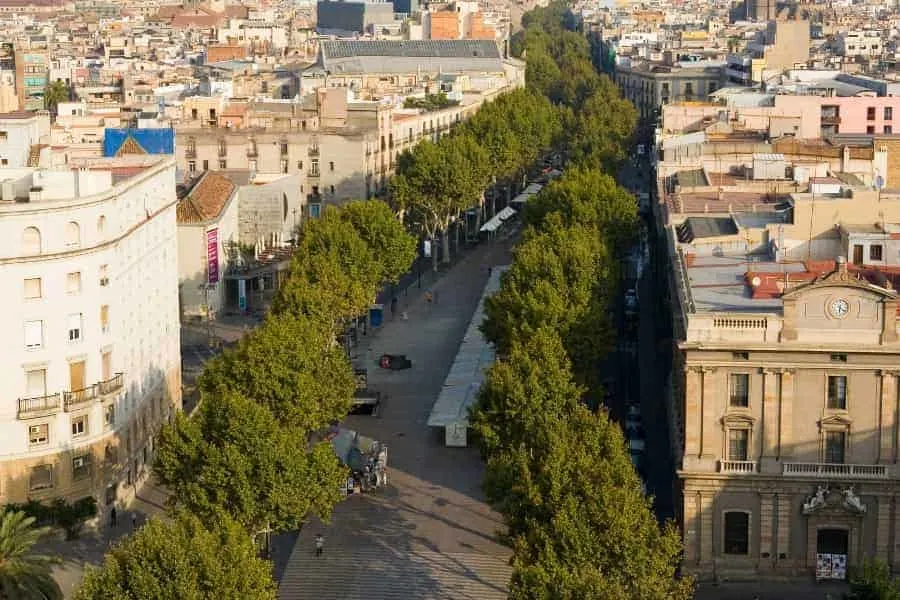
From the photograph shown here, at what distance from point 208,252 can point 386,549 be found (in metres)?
42.3

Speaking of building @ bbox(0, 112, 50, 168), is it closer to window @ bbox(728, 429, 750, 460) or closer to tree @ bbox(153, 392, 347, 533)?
tree @ bbox(153, 392, 347, 533)

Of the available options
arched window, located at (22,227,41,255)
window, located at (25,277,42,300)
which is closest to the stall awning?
window, located at (25,277,42,300)

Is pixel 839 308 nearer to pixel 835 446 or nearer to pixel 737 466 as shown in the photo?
pixel 835 446

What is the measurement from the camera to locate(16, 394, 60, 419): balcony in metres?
62.1

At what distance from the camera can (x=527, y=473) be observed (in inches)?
2122

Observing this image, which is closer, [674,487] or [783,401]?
[783,401]

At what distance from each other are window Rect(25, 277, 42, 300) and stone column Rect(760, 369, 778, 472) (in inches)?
947

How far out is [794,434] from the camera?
58.7 metres

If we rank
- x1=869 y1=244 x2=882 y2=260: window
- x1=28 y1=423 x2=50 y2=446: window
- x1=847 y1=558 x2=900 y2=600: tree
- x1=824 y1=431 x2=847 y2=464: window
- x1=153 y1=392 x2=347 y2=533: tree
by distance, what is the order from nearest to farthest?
x1=847 y1=558 x2=900 y2=600: tree < x1=153 y1=392 x2=347 y2=533: tree < x1=824 y1=431 x2=847 y2=464: window < x1=28 y1=423 x2=50 y2=446: window < x1=869 y1=244 x2=882 y2=260: window

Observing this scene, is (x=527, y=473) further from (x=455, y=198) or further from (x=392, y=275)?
(x=455, y=198)

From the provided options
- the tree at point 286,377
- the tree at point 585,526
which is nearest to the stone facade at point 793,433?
the tree at point 585,526

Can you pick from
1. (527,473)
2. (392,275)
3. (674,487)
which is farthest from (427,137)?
(527,473)

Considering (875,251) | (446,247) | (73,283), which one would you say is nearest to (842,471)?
(875,251)

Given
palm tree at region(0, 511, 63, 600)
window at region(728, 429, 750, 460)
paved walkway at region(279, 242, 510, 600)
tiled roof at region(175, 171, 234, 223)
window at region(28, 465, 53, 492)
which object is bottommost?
paved walkway at region(279, 242, 510, 600)
